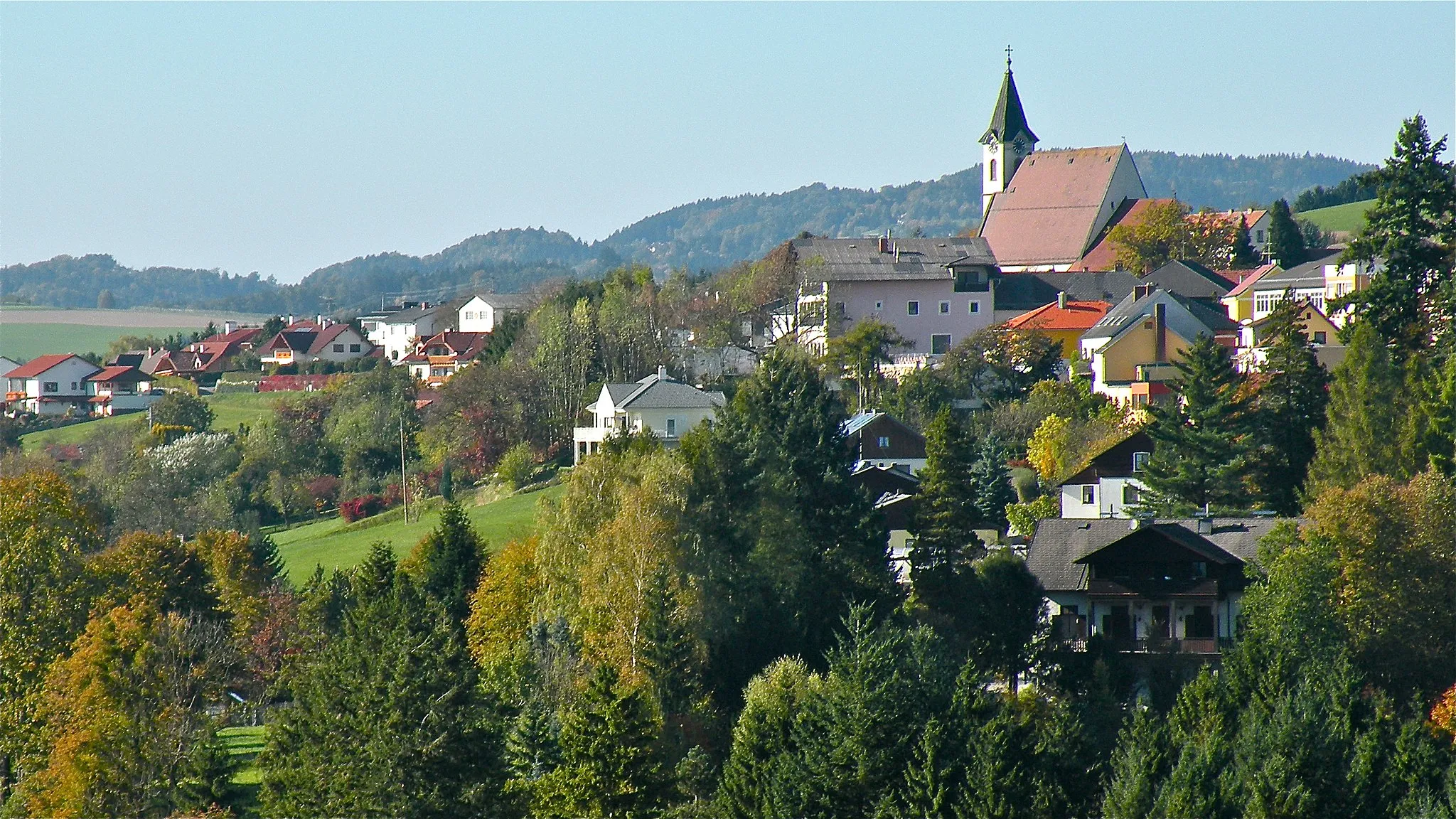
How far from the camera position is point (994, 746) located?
31.9 m

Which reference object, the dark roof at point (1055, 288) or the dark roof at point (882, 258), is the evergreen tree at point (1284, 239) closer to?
the dark roof at point (1055, 288)

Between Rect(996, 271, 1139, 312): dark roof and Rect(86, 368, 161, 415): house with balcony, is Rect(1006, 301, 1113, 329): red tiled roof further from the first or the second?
Rect(86, 368, 161, 415): house with balcony

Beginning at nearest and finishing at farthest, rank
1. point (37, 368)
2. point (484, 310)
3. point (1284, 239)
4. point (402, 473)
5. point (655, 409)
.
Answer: point (655, 409), point (402, 473), point (1284, 239), point (37, 368), point (484, 310)

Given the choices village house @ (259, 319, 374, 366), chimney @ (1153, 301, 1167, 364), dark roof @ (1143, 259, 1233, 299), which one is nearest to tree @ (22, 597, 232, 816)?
chimney @ (1153, 301, 1167, 364)

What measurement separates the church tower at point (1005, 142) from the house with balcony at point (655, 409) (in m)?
43.9

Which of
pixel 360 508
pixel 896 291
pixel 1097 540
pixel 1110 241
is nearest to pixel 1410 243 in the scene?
pixel 1097 540

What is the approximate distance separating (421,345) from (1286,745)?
74508mm

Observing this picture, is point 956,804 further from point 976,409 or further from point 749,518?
point 976,409

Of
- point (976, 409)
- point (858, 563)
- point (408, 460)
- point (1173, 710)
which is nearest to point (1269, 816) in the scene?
point (1173, 710)

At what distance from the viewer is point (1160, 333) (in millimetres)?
58719

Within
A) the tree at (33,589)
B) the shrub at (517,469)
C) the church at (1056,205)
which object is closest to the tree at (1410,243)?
the shrub at (517,469)

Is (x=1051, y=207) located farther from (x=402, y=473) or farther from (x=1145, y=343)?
(x=402, y=473)

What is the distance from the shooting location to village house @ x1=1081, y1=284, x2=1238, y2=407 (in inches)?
2208

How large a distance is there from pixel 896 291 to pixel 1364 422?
28713 millimetres
